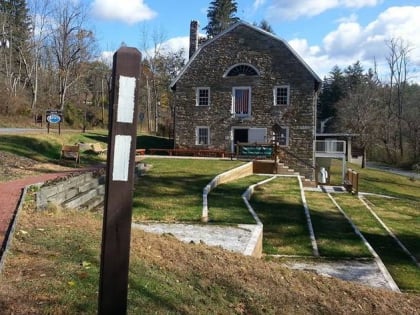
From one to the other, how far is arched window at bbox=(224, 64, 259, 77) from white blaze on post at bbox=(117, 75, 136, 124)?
26571 millimetres

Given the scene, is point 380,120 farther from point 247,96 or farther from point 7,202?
point 7,202

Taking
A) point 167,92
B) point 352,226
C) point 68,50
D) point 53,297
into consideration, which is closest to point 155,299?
point 53,297

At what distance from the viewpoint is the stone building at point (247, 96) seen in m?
27.8

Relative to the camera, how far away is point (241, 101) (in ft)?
95.4

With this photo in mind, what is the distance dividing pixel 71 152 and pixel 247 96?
12854 millimetres

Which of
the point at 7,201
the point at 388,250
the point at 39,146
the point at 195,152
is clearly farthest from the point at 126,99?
the point at 195,152

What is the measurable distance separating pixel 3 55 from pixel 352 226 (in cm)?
4424

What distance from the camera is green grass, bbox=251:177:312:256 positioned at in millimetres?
10029

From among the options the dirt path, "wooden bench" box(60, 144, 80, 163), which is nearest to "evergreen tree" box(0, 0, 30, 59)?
"wooden bench" box(60, 144, 80, 163)

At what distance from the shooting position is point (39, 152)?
19.8 m

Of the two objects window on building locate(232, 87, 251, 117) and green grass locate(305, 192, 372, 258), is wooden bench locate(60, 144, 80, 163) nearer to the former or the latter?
green grass locate(305, 192, 372, 258)

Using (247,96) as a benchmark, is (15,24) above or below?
above

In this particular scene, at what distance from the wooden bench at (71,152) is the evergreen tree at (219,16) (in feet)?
175

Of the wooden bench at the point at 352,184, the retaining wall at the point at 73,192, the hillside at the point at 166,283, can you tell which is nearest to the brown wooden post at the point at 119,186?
the hillside at the point at 166,283
